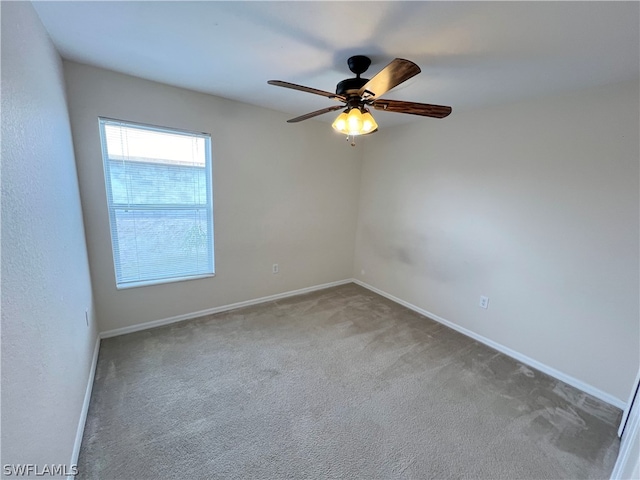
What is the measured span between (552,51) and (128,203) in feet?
11.0

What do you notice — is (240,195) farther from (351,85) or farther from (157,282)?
(351,85)

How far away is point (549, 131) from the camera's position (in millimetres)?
2201

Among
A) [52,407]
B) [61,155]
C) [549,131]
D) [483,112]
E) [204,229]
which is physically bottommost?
[52,407]

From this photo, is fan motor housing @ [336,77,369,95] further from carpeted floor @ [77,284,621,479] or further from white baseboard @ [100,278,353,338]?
white baseboard @ [100,278,353,338]

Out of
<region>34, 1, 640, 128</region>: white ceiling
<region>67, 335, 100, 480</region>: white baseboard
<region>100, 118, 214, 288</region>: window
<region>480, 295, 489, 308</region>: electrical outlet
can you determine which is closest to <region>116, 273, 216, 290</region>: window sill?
<region>100, 118, 214, 288</region>: window

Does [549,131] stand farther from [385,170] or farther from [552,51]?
[385,170]

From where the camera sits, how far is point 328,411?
1794 millimetres

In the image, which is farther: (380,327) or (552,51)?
(380,327)

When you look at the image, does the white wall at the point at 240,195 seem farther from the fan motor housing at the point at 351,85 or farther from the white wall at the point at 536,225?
the fan motor housing at the point at 351,85

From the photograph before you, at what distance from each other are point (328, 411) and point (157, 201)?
2381mm

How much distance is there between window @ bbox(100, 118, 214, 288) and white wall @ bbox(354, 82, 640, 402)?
2.44 meters

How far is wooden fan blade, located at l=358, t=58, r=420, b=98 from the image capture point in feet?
4.06

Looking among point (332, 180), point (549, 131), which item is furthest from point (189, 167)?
point (549, 131)

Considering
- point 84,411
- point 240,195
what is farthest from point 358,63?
point 84,411
